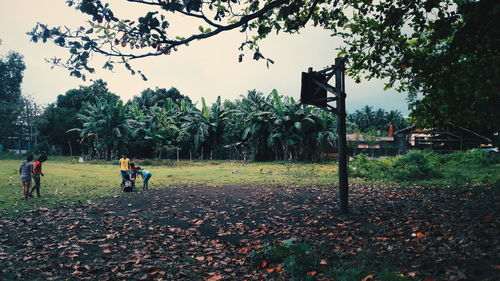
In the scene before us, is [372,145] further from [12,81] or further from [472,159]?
[12,81]

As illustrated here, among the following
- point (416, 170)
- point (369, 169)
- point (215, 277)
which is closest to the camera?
point (215, 277)

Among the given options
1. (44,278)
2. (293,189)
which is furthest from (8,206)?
(293,189)

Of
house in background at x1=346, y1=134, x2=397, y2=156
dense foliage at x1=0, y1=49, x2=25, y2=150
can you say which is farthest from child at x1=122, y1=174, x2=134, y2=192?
dense foliage at x1=0, y1=49, x2=25, y2=150

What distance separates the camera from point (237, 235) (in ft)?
21.4

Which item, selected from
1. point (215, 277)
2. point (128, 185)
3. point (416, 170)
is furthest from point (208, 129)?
point (215, 277)

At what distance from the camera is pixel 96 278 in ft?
15.1

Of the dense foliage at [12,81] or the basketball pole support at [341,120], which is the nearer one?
the basketball pole support at [341,120]

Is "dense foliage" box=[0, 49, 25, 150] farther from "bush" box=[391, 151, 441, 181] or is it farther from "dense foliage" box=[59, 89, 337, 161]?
"bush" box=[391, 151, 441, 181]

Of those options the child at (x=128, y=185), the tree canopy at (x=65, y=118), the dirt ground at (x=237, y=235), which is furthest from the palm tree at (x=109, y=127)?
the dirt ground at (x=237, y=235)

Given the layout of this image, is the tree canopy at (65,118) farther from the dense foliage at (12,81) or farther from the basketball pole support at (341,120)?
the basketball pole support at (341,120)

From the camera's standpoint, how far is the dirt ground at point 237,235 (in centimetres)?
455

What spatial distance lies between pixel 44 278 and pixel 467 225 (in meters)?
6.74

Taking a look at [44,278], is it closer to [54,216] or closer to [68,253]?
[68,253]

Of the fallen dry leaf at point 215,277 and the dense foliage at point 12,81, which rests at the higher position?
the dense foliage at point 12,81
